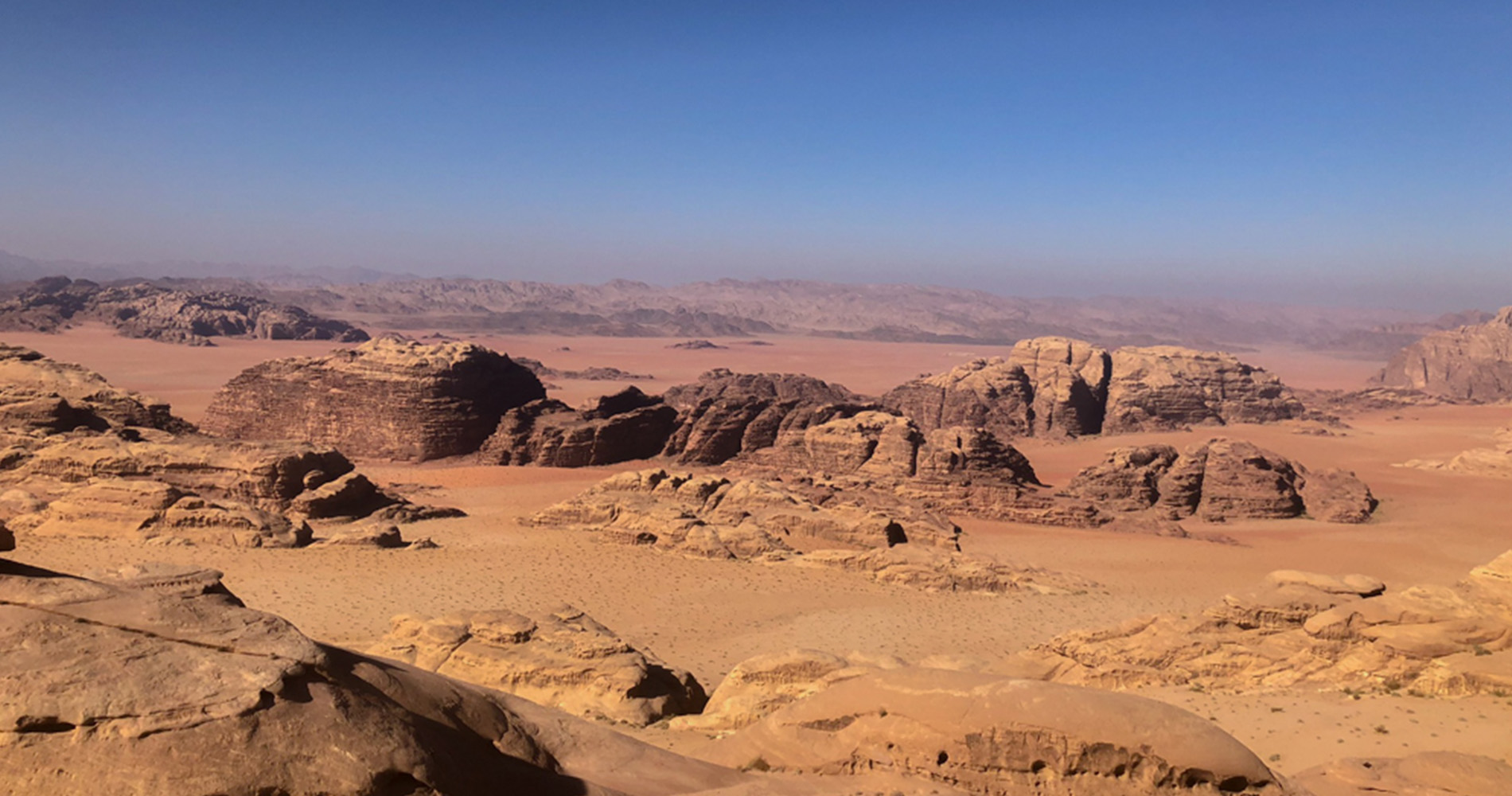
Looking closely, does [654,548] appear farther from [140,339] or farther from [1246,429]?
[140,339]

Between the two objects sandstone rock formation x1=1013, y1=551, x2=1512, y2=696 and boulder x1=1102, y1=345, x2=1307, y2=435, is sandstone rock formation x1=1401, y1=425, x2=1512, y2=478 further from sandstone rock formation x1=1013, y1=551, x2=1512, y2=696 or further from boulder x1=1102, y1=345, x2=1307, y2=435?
sandstone rock formation x1=1013, y1=551, x2=1512, y2=696

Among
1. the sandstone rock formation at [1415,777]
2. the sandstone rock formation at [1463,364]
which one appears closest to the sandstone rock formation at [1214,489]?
the sandstone rock formation at [1415,777]

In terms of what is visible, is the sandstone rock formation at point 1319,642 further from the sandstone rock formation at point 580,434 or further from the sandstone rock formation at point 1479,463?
the sandstone rock formation at point 1479,463

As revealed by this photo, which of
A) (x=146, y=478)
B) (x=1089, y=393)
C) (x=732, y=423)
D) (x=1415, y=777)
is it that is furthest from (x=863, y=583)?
(x=1089, y=393)

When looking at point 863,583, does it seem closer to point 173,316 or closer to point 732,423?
point 732,423

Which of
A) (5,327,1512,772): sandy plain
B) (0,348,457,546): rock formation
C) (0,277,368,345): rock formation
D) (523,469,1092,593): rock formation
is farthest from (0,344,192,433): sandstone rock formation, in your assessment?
(0,277,368,345): rock formation

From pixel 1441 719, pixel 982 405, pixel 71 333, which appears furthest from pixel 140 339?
pixel 1441 719
